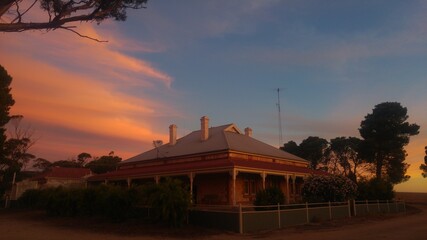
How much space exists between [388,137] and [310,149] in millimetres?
18799

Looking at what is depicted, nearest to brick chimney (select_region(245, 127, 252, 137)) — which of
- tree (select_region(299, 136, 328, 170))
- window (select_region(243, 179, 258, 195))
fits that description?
window (select_region(243, 179, 258, 195))

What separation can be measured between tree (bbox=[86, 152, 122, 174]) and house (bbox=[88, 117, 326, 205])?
30.4 meters

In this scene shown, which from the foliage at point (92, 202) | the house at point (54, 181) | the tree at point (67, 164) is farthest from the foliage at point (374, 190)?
the tree at point (67, 164)

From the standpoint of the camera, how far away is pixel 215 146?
33.1 m

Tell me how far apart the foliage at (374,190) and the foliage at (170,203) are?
63.6 feet

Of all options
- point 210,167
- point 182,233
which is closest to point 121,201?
point 182,233

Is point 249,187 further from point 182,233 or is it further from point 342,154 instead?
point 342,154

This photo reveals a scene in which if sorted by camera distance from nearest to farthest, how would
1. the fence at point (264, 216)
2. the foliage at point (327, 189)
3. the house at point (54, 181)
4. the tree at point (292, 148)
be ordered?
the fence at point (264, 216) < the foliage at point (327, 189) < the house at point (54, 181) < the tree at point (292, 148)

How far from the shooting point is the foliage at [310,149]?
69.5 metres

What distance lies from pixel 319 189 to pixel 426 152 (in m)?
45.1

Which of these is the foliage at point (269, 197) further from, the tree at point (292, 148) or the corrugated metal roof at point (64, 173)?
the tree at point (292, 148)

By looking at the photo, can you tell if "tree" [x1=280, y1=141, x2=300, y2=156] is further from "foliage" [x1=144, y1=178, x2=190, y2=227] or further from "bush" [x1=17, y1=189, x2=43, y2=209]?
"foliage" [x1=144, y1=178, x2=190, y2=227]

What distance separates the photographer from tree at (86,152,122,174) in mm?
70438

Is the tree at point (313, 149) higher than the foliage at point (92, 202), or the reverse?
the tree at point (313, 149)
